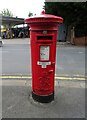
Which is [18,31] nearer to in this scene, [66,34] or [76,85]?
[66,34]

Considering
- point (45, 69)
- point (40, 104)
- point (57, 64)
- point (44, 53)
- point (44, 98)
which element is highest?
point (44, 53)

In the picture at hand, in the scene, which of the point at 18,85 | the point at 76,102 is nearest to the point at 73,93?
the point at 76,102

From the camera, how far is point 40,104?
12.6ft

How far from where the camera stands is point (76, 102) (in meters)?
3.94

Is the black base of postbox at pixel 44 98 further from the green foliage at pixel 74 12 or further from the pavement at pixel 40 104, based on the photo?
the green foliage at pixel 74 12

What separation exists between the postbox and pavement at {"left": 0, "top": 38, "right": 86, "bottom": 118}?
211 mm

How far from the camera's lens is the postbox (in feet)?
11.4

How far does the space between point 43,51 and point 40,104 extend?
3.36 ft

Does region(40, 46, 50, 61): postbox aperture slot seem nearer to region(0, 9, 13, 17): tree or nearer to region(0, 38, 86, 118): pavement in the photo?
region(0, 38, 86, 118): pavement

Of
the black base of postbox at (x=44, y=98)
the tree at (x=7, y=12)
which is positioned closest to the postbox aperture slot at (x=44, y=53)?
the black base of postbox at (x=44, y=98)

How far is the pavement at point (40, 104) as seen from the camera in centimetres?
347

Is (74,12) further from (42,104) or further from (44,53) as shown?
(42,104)

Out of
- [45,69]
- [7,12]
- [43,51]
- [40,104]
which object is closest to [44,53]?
[43,51]

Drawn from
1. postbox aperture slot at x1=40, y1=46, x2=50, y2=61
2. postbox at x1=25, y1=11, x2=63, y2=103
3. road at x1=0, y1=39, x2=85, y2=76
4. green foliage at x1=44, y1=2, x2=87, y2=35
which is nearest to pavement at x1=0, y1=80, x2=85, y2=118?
postbox at x1=25, y1=11, x2=63, y2=103
